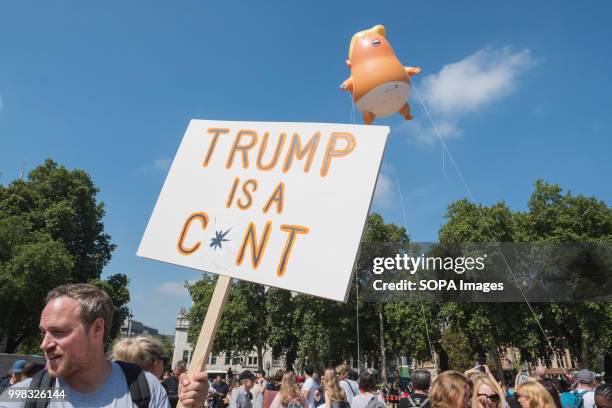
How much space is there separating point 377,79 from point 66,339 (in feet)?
26.5

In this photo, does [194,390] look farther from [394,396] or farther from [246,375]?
[394,396]

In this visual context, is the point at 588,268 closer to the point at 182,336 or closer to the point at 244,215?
the point at 244,215

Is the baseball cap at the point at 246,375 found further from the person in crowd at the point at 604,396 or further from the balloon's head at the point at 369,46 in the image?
the balloon's head at the point at 369,46

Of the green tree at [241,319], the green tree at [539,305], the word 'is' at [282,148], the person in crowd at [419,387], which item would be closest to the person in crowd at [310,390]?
the person in crowd at [419,387]

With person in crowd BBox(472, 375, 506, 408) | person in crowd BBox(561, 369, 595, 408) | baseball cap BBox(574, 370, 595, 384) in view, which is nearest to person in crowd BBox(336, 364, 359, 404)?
person in crowd BBox(561, 369, 595, 408)

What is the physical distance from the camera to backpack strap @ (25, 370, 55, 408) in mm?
1646

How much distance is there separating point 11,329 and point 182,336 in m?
66.8

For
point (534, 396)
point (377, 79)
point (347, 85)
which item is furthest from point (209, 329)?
point (347, 85)

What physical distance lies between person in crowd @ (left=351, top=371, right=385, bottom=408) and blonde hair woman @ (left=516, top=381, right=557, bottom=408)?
6.64 ft

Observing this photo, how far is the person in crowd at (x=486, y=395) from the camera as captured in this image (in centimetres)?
371

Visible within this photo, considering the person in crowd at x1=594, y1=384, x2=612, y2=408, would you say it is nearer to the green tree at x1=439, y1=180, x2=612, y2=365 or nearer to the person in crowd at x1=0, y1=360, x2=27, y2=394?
the person in crowd at x1=0, y1=360, x2=27, y2=394

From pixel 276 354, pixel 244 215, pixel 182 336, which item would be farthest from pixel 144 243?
pixel 182 336

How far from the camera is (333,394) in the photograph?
634cm

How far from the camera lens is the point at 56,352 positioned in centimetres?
174
